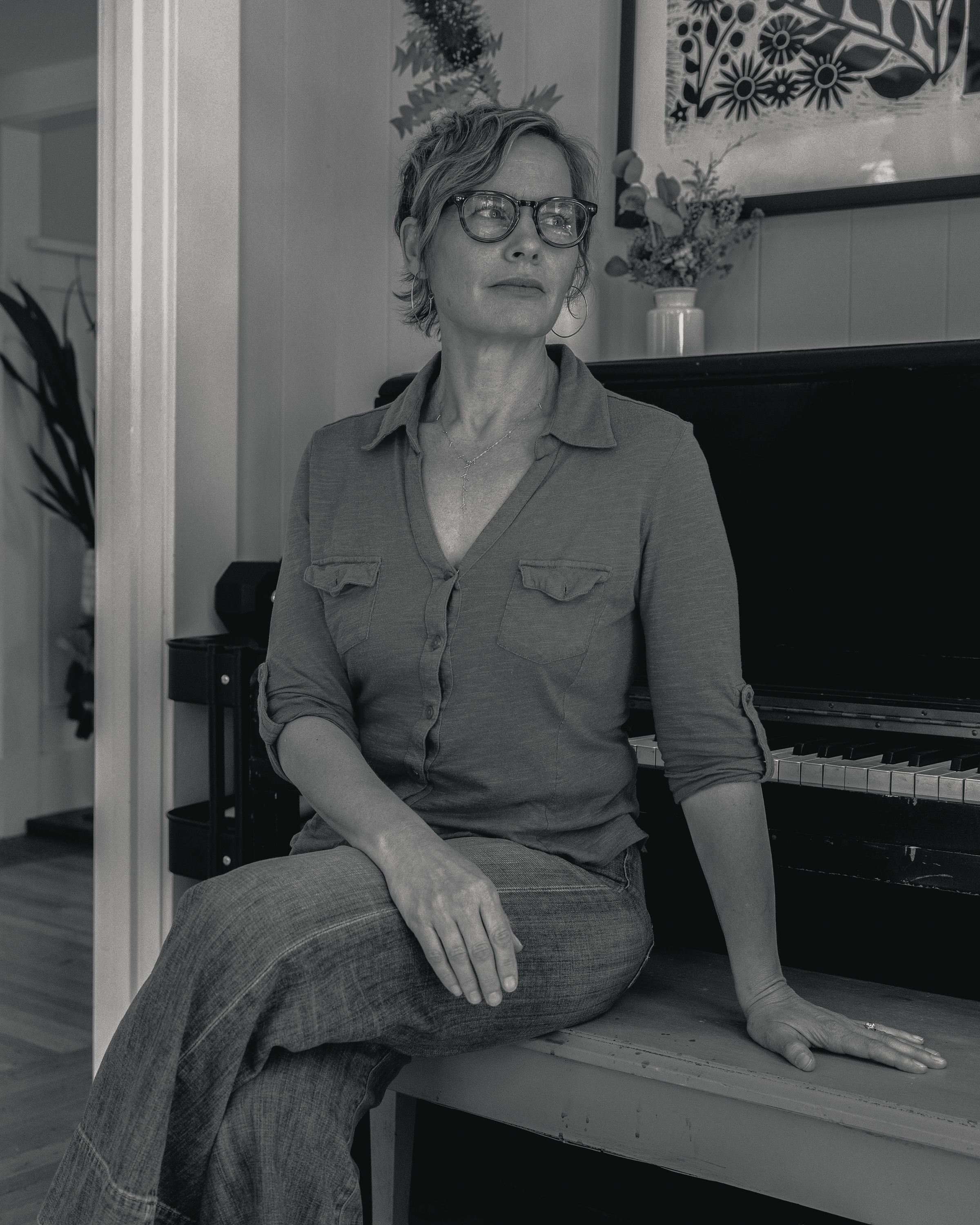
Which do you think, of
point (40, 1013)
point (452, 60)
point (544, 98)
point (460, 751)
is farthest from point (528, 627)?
point (40, 1013)

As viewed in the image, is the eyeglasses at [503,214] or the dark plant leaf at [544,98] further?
the dark plant leaf at [544,98]

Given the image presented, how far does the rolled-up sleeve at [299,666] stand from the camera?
1.55 metres

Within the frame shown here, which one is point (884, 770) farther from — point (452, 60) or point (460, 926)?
point (452, 60)

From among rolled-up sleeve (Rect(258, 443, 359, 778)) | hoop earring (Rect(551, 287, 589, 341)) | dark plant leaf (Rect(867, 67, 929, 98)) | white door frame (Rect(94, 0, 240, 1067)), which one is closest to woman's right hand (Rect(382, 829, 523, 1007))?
rolled-up sleeve (Rect(258, 443, 359, 778))

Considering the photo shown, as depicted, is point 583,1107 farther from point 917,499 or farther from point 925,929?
point 917,499

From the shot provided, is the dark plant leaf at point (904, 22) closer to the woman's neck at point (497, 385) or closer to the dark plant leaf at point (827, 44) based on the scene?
the dark plant leaf at point (827, 44)

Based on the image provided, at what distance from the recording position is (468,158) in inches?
59.2

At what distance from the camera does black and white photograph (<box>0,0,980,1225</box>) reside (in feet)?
4.12

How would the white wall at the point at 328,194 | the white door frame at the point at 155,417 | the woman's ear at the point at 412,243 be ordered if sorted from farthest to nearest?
the white wall at the point at 328,194, the white door frame at the point at 155,417, the woman's ear at the point at 412,243

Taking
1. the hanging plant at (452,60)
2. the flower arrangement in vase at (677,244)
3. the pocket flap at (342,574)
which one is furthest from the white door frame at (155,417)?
the pocket flap at (342,574)

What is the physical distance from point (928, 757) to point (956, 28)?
119cm

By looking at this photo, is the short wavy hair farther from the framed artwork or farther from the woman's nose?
the framed artwork

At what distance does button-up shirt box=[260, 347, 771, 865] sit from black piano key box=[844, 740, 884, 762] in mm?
263

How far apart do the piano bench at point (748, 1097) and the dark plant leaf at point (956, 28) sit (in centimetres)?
142
